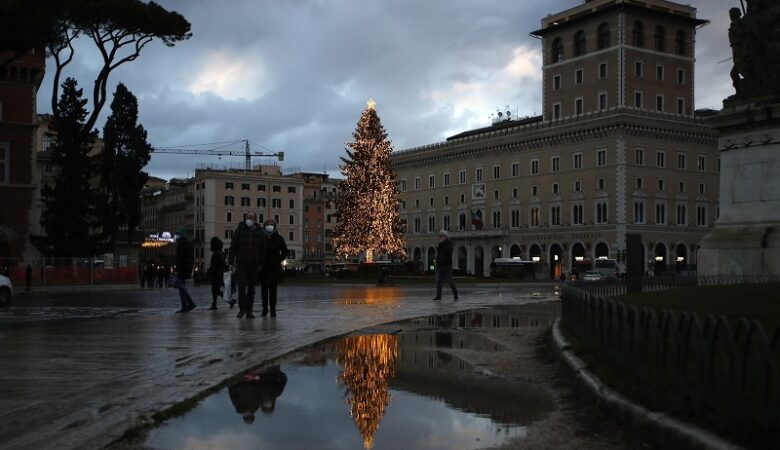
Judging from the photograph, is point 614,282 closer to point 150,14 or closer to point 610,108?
point 150,14

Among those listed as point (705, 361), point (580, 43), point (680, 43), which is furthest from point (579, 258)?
point (705, 361)

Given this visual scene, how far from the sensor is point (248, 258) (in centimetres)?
1602

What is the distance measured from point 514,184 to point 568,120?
10.1 metres

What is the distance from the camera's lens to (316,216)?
146250mm

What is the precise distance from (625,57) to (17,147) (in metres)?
60.0

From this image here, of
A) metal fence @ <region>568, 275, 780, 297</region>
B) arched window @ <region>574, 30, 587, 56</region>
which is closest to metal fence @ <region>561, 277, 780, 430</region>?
metal fence @ <region>568, 275, 780, 297</region>

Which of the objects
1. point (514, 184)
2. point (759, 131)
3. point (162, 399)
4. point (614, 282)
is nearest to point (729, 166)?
point (759, 131)

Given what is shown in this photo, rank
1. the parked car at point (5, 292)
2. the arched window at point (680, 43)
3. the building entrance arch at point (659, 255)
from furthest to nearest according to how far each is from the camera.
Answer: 1. the arched window at point (680, 43)
2. the building entrance arch at point (659, 255)
3. the parked car at point (5, 292)

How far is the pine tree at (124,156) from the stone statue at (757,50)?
47675mm

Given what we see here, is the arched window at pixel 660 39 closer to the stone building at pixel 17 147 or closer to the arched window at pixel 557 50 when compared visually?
the arched window at pixel 557 50

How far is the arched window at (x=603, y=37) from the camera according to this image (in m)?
90.2

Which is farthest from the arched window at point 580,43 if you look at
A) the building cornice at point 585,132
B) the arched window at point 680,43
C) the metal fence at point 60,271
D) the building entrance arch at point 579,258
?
the metal fence at point 60,271

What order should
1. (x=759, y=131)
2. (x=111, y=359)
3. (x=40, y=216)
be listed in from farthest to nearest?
(x=40, y=216) < (x=759, y=131) < (x=111, y=359)

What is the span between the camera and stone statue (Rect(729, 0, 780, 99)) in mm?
19438
